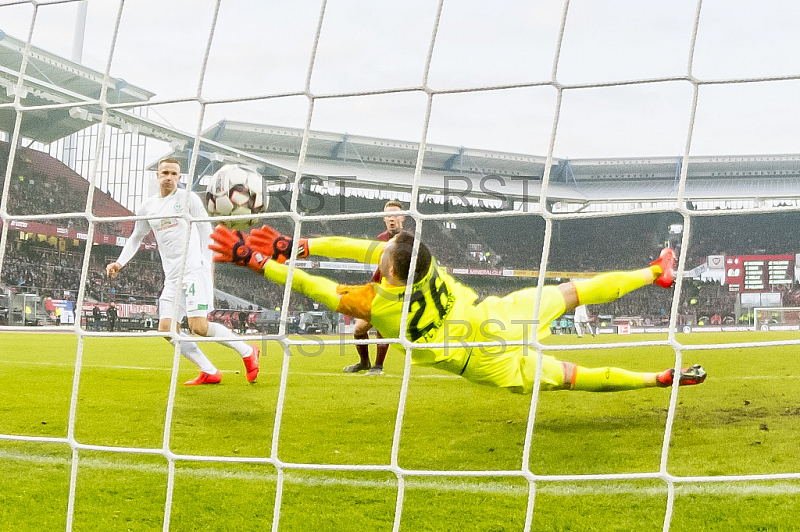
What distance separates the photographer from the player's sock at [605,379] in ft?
7.04

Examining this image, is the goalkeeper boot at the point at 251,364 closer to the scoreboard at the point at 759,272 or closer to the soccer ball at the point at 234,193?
the soccer ball at the point at 234,193

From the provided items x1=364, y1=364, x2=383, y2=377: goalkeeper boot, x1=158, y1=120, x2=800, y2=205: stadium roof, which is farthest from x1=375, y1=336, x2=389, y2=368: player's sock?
x1=158, y1=120, x2=800, y2=205: stadium roof

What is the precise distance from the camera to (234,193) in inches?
84.7

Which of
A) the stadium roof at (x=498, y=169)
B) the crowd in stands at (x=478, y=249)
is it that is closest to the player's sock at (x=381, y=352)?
the stadium roof at (x=498, y=169)

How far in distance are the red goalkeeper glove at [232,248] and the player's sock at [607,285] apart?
1.07 meters

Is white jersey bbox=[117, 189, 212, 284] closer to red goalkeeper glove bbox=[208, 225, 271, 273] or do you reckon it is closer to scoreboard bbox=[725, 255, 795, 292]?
red goalkeeper glove bbox=[208, 225, 271, 273]

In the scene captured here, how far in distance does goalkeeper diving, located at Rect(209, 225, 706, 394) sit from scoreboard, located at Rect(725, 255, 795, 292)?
7.81 m

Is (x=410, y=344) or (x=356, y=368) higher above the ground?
(x=410, y=344)

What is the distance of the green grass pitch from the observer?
1546mm

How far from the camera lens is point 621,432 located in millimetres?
2449

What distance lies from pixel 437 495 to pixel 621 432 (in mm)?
1083

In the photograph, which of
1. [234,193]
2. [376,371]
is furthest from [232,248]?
[376,371]

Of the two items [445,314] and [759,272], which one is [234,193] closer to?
[445,314]

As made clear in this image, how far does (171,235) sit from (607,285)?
1.73 metres
